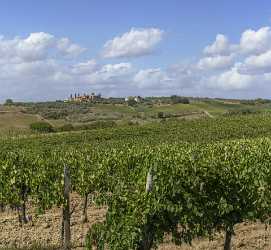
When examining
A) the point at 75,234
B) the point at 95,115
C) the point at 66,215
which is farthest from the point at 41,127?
the point at 66,215

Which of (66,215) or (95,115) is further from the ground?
(66,215)

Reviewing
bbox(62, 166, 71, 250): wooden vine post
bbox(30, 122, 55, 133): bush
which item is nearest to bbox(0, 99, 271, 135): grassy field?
bbox(30, 122, 55, 133): bush

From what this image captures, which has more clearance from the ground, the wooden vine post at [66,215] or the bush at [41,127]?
the wooden vine post at [66,215]

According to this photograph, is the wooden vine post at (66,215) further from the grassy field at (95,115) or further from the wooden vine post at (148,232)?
the grassy field at (95,115)

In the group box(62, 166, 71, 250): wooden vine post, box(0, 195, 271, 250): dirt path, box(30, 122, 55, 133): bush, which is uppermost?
box(62, 166, 71, 250): wooden vine post

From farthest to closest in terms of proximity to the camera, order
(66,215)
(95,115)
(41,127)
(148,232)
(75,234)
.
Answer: (95,115), (41,127), (75,234), (66,215), (148,232)

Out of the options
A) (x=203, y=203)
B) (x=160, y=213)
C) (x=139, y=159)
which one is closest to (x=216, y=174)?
(x=203, y=203)

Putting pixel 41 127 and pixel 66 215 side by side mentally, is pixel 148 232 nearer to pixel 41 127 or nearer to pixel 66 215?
pixel 66 215

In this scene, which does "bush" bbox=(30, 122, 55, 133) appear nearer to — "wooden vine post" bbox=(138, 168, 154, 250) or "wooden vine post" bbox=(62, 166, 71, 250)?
"wooden vine post" bbox=(62, 166, 71, 250)

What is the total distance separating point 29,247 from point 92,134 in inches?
1827

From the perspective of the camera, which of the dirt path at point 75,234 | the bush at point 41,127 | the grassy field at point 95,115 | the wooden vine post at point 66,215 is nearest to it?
the wooden vine post at point 66,215

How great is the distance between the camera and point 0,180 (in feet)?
60.7

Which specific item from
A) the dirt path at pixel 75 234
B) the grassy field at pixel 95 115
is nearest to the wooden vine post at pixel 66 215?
the dirt path at pixel 75 234

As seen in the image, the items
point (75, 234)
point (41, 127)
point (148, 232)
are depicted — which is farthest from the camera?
Answer: point (41, 127)
